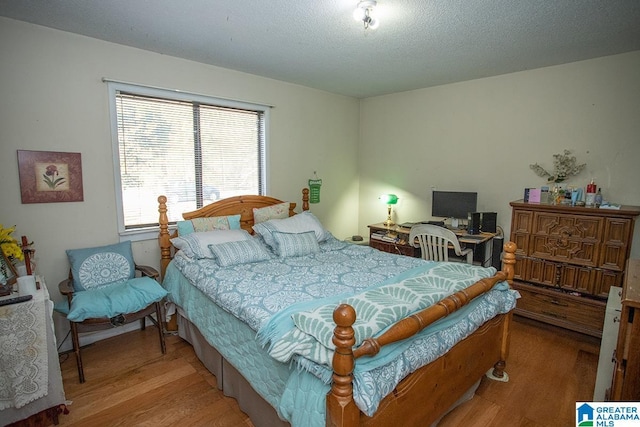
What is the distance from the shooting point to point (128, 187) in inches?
114

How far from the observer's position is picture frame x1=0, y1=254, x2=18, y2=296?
1901 millimetres

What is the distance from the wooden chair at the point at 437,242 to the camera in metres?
3.14

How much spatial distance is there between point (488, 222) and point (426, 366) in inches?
93.0

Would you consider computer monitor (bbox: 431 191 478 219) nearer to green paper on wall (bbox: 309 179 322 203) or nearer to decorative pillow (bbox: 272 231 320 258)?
green paper on wall (bbox: 309 179 322 203)

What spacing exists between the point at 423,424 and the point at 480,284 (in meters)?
0.82

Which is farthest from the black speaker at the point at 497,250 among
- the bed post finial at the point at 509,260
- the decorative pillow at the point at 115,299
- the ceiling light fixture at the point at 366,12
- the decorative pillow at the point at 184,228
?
the decorative pillow at the point at 115,299

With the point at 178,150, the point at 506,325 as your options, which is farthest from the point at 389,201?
the point at 178,150

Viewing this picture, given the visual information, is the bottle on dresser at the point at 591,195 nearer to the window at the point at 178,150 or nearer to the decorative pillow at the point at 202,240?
the decorative pillow at the point at 202,240

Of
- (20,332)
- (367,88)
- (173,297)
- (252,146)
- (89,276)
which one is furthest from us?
(367,88)

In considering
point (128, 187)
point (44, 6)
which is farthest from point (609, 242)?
point (44, 6)

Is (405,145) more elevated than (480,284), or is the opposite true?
(405,145)

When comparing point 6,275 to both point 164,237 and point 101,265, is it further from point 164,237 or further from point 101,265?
point 164,237

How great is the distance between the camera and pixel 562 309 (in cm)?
291

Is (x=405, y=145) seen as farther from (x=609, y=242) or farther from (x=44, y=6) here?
(x=44, y=6)
